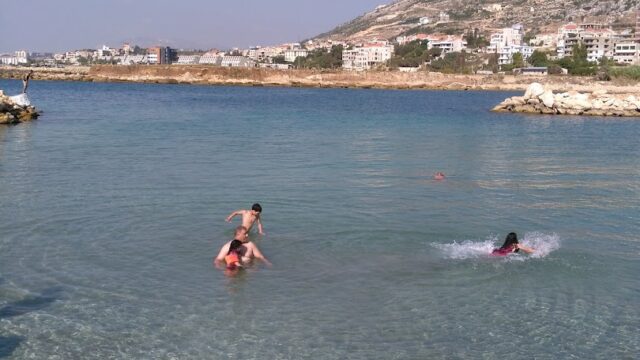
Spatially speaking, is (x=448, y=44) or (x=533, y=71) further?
(x=448, y=44)

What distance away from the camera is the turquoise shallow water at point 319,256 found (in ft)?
28.5

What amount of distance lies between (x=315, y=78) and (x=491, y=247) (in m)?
114

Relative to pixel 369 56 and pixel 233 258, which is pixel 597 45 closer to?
pixel 369 56

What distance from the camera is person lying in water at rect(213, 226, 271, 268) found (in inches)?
453

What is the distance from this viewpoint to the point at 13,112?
125 ft

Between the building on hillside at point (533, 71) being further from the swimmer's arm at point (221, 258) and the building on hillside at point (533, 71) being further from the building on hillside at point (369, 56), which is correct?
the swimmer's arm at point (221, 258)

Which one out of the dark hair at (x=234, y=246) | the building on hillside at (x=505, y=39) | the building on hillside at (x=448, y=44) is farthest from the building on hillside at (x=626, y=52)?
the dark hair at (x=234, y=246)

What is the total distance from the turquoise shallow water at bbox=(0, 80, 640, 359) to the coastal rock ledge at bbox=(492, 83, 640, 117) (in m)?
29.3

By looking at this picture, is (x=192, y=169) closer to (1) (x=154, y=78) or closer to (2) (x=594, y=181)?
(2) (x=594, y=181)

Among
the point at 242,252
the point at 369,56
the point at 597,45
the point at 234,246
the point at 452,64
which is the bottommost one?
the point at 242,252

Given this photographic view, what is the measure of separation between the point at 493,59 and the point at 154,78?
258 feet

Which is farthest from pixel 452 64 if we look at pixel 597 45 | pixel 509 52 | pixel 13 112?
pixel 13 112

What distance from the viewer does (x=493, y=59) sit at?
6235 inches

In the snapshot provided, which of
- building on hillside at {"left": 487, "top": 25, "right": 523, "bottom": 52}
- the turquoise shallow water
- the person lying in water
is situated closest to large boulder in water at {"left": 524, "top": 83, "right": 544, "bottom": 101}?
the turquoise shallow water
